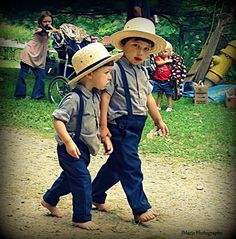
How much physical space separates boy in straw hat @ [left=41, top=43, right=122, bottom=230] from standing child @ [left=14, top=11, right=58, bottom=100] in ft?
1.76

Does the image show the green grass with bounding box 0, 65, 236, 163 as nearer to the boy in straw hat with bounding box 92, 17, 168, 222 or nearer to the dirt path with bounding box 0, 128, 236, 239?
the dirt path with bounding box 0, 128, 236, 239

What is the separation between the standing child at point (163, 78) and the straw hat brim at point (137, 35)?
664 mm

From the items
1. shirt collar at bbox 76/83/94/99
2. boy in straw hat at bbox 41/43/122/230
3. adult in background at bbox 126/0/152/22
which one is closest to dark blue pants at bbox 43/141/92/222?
boy in straw hat at bbox 41/43/122/230

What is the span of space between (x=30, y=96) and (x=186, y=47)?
0.97m

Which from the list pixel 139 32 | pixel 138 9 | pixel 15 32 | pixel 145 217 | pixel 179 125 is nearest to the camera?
pixel 139 32

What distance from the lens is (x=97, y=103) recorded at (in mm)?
2842

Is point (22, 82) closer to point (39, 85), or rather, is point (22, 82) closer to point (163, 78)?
point (39, 85)

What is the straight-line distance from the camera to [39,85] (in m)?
3.47

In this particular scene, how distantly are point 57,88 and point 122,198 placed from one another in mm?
693

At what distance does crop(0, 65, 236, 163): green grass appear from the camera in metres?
3.32

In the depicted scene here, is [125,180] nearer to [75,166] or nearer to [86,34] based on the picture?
[75,166]

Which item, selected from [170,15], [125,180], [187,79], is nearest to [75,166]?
[125,180]

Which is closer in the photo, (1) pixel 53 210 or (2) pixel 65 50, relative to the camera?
(1) pixel 53 210

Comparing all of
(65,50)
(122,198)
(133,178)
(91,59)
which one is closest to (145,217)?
(133,178)
